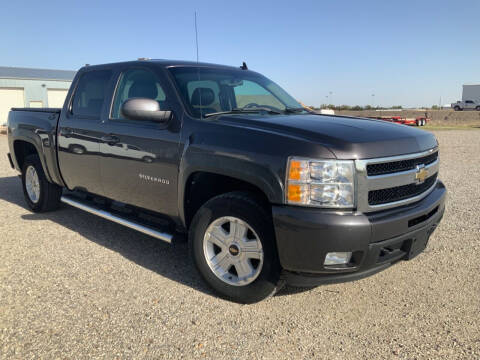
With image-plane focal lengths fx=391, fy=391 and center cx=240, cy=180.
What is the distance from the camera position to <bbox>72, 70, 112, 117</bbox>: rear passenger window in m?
4.39

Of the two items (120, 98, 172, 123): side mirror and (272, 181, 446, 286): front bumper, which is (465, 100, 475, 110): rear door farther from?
(120, 98, 172, 123): side mirror

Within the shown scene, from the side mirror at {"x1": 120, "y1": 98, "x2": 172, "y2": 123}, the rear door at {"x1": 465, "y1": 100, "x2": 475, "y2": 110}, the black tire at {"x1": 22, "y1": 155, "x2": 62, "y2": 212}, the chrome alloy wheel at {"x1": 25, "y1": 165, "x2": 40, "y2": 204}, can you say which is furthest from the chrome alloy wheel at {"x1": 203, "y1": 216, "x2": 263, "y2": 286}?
the rear door at {"x1": 465, "y1": 100, "x2": 475, "y2": 110}

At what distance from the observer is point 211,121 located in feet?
10.6

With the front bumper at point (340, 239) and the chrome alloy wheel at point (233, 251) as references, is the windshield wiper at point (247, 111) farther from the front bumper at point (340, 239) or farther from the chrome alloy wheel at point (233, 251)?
the front bumper at point (340, 239)

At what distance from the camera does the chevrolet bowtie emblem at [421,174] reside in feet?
Answer: 9.76

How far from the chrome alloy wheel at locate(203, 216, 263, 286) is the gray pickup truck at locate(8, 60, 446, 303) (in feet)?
0.03

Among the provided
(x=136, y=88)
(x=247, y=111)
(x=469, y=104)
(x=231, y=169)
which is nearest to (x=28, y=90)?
(x=136, y=88)

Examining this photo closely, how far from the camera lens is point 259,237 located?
2.88m

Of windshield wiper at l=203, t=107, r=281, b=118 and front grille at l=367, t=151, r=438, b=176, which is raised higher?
windshield wiper at l=203, t=107, r=281, b=118

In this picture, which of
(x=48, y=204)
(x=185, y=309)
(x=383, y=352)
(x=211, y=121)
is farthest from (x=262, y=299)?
(x=48, y=204)

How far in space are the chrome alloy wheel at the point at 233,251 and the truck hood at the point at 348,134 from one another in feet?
2.58

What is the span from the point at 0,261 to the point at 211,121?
263 centimetres

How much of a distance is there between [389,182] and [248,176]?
99cm

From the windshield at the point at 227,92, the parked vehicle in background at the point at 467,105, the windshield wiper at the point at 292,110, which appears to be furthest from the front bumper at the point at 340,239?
the parked vehicle in background at the point at 467,105
